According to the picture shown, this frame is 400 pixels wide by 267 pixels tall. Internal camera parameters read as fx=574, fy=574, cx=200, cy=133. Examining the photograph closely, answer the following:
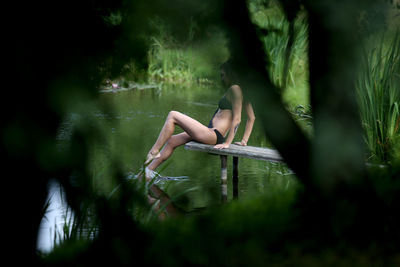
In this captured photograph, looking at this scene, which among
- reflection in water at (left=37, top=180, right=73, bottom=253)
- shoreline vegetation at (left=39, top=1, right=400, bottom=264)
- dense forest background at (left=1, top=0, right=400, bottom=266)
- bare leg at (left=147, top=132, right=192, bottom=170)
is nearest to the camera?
dense forest background at (left=1, top=0, right=400, bottom=266)

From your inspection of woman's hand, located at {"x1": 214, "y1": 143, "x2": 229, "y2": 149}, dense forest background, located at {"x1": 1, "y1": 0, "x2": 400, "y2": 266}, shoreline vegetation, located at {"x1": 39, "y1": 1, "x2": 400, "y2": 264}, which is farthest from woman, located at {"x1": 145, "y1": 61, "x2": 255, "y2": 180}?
dense forest background, located at {"x1": 1, "y1": 0, "x2": 400, "y2": 266}

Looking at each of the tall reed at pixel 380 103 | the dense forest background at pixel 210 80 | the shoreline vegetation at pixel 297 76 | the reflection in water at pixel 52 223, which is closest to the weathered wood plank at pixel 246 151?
the shoreline vegetation at pixel 297 76

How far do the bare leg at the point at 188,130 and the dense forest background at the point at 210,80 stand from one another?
9.79 feet

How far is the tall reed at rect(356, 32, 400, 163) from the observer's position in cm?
516

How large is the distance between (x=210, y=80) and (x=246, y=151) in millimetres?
3033

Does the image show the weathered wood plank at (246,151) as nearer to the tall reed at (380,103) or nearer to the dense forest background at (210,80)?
the tall reed at (380,103)

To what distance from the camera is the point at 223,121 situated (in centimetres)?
597

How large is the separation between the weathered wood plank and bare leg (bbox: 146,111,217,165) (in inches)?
3.3

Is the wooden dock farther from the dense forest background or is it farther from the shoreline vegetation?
the dense forest background

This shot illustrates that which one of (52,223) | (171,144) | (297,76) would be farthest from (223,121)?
(297,76)

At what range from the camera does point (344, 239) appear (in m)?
2.49

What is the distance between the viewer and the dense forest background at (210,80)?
1.84 metres

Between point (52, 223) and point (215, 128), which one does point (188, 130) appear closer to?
point (215, 128)

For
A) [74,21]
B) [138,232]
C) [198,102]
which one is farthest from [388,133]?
[198,102]
